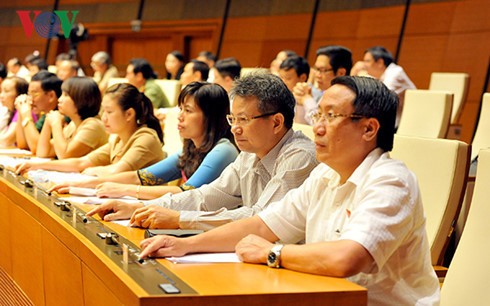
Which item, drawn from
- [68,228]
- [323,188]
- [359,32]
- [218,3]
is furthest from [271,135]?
[218,3]

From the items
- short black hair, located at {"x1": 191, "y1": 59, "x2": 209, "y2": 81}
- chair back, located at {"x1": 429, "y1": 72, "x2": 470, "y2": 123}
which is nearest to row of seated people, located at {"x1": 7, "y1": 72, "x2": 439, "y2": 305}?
chair back, located at {"x1": 429, "y1": 72, "x2": 470, "y2": 123}

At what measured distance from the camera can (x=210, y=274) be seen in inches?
65.7

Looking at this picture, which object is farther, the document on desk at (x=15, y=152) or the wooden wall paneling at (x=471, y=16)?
the wooden wall paneling at (x=471, y=16)

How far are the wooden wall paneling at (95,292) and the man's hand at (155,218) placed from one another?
0.34 metres

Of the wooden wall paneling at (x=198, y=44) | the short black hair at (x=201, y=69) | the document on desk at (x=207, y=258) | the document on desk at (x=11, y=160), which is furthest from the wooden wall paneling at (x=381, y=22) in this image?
the document on desk at (x=207, y=258)

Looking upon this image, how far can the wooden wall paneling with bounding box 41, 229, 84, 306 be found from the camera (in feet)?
6.80

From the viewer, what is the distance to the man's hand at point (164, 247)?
6.01ft

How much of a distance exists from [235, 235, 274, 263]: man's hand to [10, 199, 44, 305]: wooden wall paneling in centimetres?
90

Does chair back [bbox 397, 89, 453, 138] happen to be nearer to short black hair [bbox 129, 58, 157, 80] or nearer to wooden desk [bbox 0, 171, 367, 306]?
wooden desk [bbox 0, 171, 367, 306]

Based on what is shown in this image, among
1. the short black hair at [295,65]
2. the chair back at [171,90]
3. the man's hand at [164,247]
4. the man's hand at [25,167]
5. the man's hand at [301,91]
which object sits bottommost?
the man's hand at [25,167]

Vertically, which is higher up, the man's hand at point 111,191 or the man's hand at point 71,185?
the man's hand at point 111,191

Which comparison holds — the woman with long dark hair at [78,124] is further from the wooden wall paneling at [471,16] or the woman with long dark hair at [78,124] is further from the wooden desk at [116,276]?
the wooden wall paneling at [471,16]

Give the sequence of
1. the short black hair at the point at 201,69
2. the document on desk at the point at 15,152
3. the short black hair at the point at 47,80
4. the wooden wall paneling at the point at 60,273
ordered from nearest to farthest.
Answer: the wooden wall paneling at the point at 60,273, the document on desk at the point at 15,152, the short black hair at the point at 47,80, the short black hair at the point at 201,69

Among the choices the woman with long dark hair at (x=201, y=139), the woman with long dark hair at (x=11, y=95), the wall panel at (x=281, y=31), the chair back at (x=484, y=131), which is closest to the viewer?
the woman with long dark hair at (x=201, y=139)
